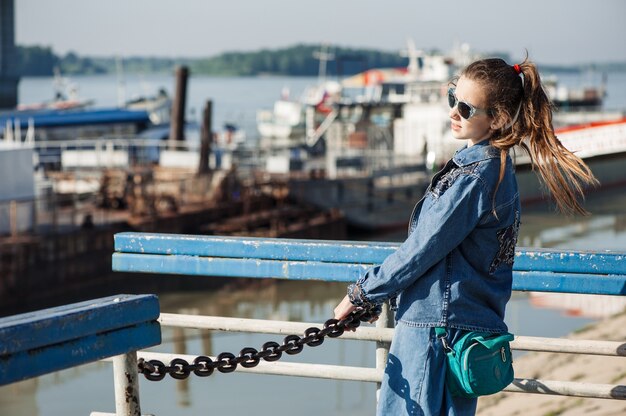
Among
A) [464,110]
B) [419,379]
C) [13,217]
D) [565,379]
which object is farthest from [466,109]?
[13,217]

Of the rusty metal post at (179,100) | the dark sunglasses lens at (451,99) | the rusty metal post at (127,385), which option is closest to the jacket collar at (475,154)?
the dark sunglasses lens at (451,99)

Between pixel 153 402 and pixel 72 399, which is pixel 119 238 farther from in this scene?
pixel 72 399

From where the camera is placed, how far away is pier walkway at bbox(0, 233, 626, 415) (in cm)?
323

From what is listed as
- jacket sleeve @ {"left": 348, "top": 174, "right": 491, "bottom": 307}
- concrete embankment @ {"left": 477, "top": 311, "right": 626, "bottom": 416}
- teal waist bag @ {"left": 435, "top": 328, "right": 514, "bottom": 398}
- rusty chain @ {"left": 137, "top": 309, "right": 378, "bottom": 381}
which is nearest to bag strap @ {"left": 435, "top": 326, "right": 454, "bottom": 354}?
teal waist bag @ {"left": 435, "top": 328, "right": 514, "bottom": 398}

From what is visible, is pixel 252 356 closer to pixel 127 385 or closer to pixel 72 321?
pixel 127 385

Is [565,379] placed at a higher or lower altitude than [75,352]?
lower

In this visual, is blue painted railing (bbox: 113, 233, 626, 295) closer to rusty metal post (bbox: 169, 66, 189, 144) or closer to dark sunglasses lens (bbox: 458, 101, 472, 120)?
dark sunglasses lens (bbox: 458, 101, 472, 120)

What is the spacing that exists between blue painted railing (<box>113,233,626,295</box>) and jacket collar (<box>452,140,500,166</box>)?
2.08ft

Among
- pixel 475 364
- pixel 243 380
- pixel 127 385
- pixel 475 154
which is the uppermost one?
pixel 475 154

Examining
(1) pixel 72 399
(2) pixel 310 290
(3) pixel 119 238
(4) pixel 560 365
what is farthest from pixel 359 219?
(3) pixel 119 238

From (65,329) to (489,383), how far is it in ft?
3.99

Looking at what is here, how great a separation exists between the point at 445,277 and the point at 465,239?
0.43 feet

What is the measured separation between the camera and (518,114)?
9.98ft

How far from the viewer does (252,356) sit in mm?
3215
